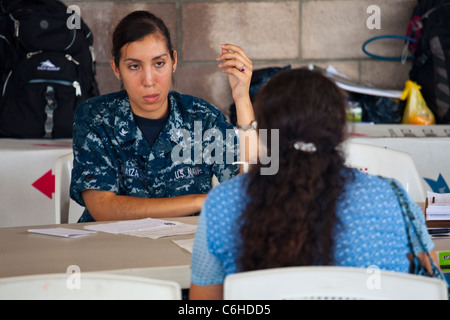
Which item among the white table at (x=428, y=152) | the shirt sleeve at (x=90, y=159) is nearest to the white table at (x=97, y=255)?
the shirt sleeve at (x=90, y=159)

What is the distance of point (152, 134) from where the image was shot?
7.14 ft

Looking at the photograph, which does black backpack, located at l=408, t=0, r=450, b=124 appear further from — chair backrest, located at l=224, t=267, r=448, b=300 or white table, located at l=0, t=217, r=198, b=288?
chair backrest, located at l=224, t=267, r=448, b=300

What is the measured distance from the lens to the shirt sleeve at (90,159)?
2016mm

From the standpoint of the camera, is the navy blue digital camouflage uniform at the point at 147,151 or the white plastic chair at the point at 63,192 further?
the white plastic chair at the point at 63,192

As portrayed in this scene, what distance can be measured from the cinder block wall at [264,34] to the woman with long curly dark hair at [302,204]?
2.65 meters

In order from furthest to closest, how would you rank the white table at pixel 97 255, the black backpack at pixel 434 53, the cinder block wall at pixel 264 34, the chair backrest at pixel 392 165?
the cinder block wall at pixel 264 34, the black backpack at pixel 434 53, the chair backrest at pixel 392 165, the white table at pixel 97 255

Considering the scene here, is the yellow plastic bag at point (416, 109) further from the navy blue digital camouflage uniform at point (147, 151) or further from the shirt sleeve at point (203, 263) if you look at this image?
the shirt sleeve at point (203, 263)

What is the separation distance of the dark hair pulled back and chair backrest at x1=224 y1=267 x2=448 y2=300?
1.35 meters

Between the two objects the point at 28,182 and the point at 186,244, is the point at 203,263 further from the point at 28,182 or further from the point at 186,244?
the point at 28,182

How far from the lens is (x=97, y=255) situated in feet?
4.84

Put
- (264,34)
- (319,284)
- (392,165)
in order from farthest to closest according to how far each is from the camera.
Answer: (264,34), (392,165), (319,284)

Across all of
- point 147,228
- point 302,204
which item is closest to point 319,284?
point 302,204

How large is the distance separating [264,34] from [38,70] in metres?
1.35
